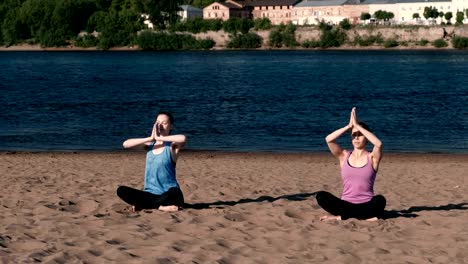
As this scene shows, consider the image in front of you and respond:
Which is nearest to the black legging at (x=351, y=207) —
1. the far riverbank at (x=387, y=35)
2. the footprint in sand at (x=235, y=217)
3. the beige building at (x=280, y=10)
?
the footprint in sand at (x=235, y=217)

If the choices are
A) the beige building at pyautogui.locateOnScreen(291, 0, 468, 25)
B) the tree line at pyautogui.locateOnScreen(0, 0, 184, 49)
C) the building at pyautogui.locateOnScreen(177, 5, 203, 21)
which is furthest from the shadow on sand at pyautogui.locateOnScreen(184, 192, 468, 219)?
the building at pyautogui.locateOnScreen(177, 5, 203, 21)

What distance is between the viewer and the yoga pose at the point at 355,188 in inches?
424

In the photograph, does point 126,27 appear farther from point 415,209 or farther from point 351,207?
point 351,207

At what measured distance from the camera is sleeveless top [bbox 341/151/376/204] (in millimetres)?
10773

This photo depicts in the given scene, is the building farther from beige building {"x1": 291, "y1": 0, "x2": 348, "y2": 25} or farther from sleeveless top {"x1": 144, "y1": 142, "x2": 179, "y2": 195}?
sleeveless top {"x1": 144, "y1": 142, "x2": 179, "y2": 195}

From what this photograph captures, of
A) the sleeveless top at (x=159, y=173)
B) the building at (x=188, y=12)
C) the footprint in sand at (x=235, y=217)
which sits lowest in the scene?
the footprint in sand at (x=235, y=217)

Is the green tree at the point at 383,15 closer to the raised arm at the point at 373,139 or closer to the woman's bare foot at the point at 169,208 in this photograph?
the woman's bare foot at the point at 169,208

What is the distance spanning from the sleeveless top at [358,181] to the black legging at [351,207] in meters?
0.09

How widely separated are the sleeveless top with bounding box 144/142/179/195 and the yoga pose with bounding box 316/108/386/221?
2.15 metres

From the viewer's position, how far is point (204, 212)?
11.6 m

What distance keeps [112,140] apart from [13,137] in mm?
3650

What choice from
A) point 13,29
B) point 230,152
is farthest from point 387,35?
point 230,152

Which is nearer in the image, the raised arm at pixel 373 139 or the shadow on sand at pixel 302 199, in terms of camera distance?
the raised arm at pixel 373 139

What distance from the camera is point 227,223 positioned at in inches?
424
